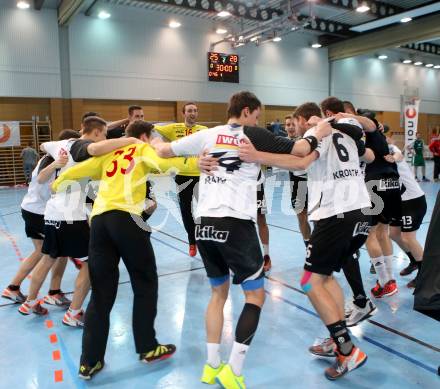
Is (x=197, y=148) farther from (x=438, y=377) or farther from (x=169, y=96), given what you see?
(x=169, y=96)

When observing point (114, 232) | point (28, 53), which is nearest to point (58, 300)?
point (114, 232)

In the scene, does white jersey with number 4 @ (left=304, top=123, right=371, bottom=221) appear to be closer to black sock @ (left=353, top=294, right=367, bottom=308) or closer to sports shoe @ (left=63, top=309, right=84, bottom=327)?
black sock @ (left=353, top=294, right=367, bottom=308)

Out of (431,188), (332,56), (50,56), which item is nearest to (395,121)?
(332,56)

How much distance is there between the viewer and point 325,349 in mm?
3145

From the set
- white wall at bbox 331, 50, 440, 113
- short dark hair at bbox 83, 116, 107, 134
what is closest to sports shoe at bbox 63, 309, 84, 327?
short dark hair at bbox 83, 116, 107, 134

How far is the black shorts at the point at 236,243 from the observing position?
2.63 m

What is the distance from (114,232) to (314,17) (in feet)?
54.3

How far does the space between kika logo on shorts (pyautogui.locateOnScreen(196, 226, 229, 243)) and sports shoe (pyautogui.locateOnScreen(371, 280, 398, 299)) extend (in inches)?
95.8

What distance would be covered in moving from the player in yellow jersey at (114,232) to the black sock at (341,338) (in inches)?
53.9

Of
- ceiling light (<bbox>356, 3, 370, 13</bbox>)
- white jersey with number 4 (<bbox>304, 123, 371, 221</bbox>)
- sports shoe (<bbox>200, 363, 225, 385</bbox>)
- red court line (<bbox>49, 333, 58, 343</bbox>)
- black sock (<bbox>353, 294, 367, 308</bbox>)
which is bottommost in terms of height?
red court line (<bbox>49, 333, 58, 343</bbox>)

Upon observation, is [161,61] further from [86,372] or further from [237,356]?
[237,356]

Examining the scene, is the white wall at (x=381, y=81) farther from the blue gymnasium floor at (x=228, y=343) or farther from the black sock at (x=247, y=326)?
the black sock at (x=247, y=326)

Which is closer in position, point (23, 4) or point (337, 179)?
point (337, 179)

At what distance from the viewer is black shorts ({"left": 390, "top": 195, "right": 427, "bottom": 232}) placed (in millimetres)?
4516
